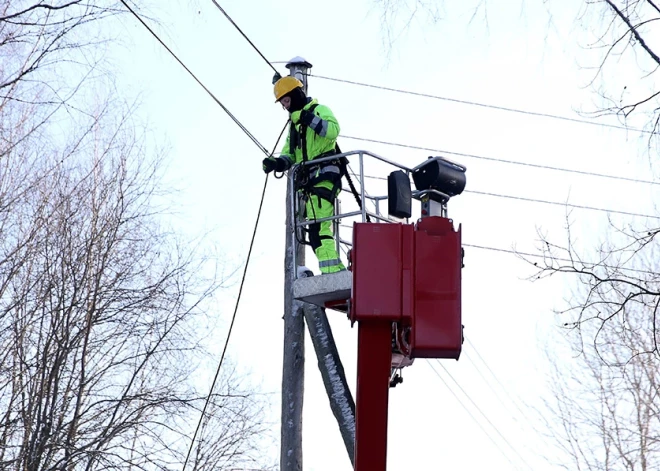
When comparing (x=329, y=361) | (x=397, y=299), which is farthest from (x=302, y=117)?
(x=397, y=299)

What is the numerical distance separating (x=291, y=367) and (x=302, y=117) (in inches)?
84.1

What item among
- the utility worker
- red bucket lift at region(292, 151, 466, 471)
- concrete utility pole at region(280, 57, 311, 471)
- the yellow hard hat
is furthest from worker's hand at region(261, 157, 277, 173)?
red bucket lift at region(292, 151, 466, 471)

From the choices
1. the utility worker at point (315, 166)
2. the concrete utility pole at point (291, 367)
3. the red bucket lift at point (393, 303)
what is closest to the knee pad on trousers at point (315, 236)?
the utility worker at point (315, 166)

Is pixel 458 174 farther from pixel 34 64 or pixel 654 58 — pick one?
pixel 34 64

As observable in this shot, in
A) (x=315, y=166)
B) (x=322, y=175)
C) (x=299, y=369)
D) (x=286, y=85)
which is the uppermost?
(x=286, y=85)

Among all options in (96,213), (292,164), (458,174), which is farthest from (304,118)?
(96,213)

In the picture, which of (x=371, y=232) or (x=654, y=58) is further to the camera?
(x=654, y=58)

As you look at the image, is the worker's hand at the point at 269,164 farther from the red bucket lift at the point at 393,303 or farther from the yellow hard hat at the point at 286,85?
the red bucket lift at the point at 393,303

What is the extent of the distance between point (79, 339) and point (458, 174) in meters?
4.73

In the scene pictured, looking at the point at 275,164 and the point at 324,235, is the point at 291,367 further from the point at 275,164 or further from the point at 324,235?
the point at 275,164

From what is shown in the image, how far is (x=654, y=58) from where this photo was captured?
6.03m

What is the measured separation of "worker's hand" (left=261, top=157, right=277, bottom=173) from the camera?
8.16 metres

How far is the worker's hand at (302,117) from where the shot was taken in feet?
26.1

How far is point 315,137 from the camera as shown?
8109 mm
